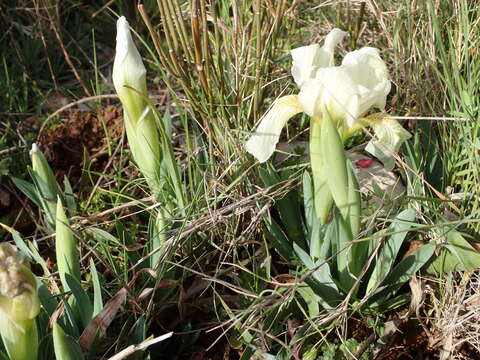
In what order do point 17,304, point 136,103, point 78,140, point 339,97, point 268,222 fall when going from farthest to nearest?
point 78,140
point 268,222
point 136,103
point 339,97
point 17,304

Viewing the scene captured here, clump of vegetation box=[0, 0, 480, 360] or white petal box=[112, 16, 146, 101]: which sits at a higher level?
white petal box=[112, 16, 146, 101]

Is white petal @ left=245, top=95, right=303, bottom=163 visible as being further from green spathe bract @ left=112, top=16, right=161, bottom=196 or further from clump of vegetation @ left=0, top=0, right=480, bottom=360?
green spathe bract @ left=112, top=16, right=161, bottom=196

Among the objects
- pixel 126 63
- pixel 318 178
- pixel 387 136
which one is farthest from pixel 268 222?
pixel 126 63

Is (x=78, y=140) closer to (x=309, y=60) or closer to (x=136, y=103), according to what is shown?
(x=136, y=103)

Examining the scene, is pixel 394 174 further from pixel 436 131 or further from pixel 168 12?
pixel 168 12

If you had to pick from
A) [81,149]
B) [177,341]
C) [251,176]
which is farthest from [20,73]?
[177,341]

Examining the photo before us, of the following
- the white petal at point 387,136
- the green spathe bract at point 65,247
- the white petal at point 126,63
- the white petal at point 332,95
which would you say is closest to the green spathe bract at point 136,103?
the white petal at point 126,63

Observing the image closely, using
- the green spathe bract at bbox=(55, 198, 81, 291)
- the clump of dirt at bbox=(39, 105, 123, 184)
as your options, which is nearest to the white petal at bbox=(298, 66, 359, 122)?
the green spathe bract at bbox=(55, 198, 81, 291)
